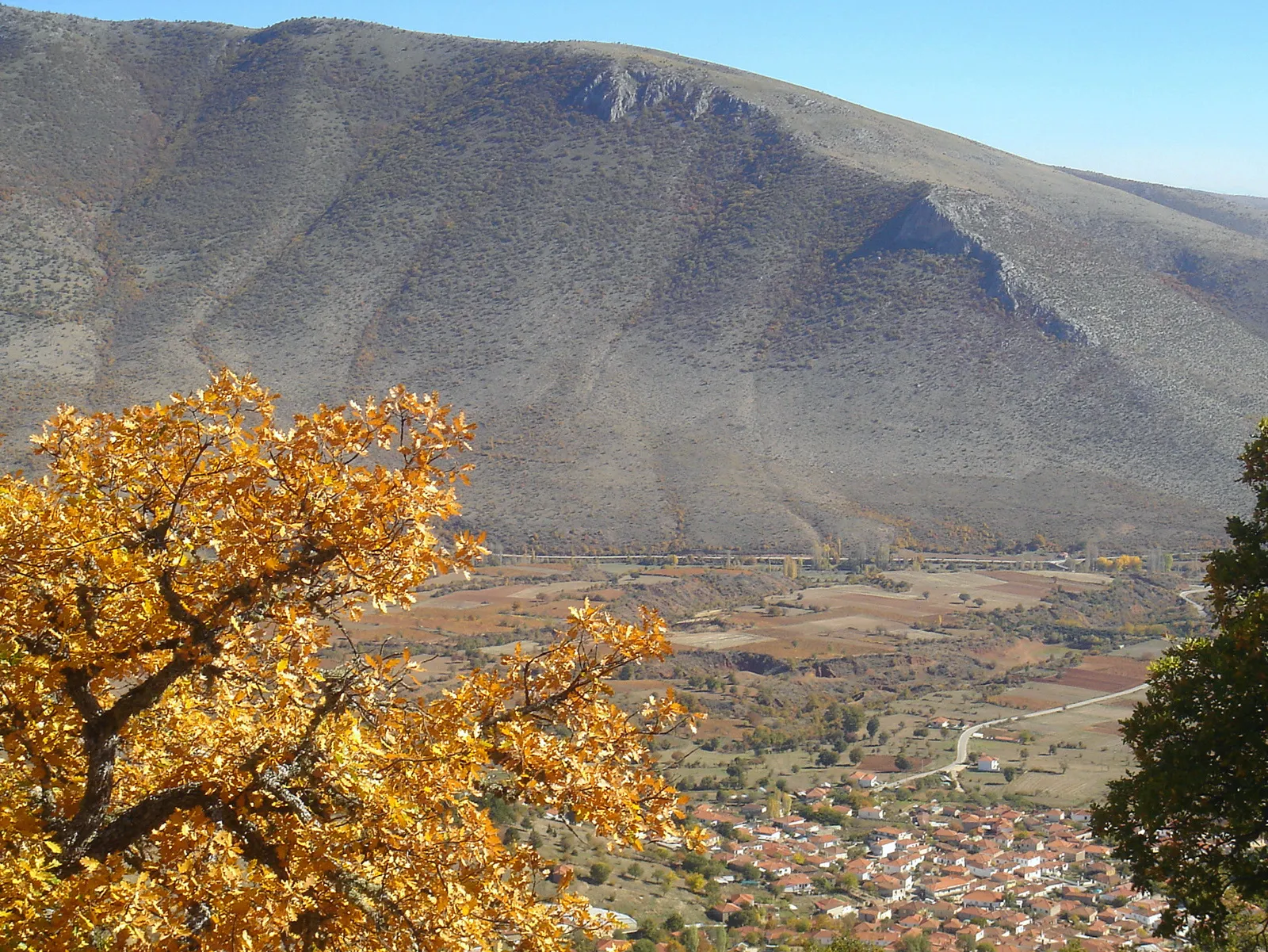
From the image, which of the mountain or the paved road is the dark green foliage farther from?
the mountain

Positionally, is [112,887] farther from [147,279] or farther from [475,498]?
[147,279]

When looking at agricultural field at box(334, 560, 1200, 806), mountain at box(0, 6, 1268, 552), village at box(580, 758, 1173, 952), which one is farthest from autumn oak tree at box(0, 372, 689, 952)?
mountain at box(0, 6, 1268, 552)

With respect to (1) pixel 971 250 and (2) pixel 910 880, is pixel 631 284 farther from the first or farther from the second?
(2) pixel 910 880

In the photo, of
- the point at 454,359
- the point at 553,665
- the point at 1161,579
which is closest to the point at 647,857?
the point at 553,665

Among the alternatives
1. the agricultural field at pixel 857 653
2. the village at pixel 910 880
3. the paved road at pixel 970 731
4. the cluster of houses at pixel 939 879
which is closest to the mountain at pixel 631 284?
the agricultural field at pixel 857 653

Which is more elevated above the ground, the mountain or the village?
the mountain

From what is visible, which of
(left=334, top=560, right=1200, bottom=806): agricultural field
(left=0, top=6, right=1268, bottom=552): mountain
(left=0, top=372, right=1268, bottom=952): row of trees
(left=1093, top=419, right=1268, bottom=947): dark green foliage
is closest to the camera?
(left=0, top=372, right=1268, bottom=952): row of trees

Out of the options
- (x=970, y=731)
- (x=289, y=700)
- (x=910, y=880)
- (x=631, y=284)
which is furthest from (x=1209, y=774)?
(x=631, y=284)
